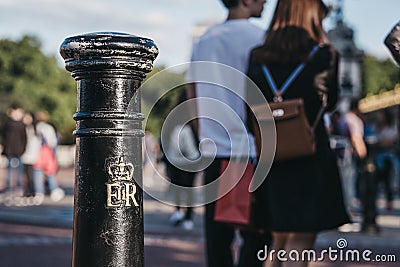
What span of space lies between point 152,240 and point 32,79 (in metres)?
46.8

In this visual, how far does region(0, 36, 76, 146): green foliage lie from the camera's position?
1994 inches

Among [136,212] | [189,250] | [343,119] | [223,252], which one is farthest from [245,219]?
[343,119]

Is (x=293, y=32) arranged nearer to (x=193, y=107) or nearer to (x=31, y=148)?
(x=193, y=107)

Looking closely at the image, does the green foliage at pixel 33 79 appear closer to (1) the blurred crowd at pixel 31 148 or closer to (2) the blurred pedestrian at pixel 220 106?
(1) the blurred crowd at pixel 31 148

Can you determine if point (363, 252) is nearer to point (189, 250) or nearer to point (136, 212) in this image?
point (189, 250)

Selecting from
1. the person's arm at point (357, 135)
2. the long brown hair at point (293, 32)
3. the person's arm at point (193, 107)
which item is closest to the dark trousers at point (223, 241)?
the person's arm at point (193, 107)

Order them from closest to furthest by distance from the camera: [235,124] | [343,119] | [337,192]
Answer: [337,192] → [235,124] → [343,119]

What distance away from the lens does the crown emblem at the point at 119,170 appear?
2.00m

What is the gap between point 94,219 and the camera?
200 cm

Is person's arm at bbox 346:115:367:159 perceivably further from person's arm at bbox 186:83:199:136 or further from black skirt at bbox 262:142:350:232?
black skirt at bbox 262:142:350:232

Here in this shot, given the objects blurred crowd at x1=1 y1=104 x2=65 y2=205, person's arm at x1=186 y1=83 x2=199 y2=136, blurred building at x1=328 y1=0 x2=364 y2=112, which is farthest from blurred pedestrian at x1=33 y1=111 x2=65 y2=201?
person's arm at x1=186 y1=83 x2=199 y2=136

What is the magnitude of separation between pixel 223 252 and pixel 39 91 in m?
49.7

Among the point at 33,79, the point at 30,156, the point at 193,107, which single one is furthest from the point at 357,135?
the point at 33,79

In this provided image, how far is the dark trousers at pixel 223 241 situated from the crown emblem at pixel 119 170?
1.38 meters
